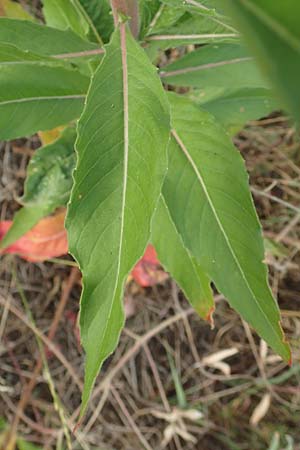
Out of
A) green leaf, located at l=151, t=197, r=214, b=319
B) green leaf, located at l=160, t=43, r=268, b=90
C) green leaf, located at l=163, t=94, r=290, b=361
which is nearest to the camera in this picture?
green leaf, located at l=163, t=94, r=290, b=361

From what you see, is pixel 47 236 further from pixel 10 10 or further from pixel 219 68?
pixel 219 68

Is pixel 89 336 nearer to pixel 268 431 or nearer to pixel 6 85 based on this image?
pixel 6 85

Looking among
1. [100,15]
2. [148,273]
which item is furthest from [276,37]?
[148,273]

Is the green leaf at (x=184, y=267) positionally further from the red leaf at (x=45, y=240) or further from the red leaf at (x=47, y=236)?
the red leaf at (x=47, y=236)

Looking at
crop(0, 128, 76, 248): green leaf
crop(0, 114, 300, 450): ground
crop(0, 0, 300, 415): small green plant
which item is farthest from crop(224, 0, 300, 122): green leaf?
crop(0, 114, 300, 450): ground

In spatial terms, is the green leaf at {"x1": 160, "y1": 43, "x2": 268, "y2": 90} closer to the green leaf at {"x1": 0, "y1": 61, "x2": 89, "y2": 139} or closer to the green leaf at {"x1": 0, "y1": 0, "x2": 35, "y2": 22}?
the green leaf at {"x1": 0, "y1": 61, "x2": 89, "y2": 139}

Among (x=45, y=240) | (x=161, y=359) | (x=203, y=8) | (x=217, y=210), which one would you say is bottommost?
(x=161, y=359)
